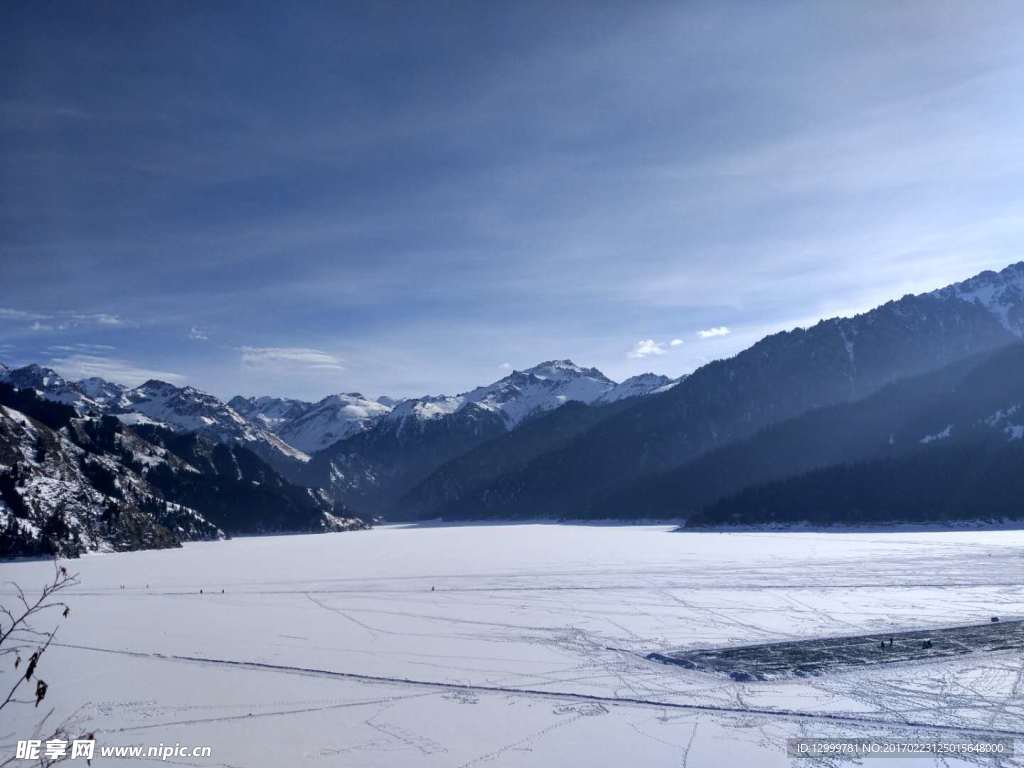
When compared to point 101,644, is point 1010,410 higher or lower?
higher

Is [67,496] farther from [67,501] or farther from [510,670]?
[510,670]

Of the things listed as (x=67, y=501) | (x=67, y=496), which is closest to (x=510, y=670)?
(x=67, y=501)

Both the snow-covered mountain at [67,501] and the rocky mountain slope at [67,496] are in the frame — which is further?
the rocky mountain slope at [67,496]

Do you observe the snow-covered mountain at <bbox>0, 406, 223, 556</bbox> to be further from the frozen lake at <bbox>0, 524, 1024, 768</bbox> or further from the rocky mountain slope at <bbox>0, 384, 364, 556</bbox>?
the frozen lake at <bbox>0, 524, 1024, 768</bbox>

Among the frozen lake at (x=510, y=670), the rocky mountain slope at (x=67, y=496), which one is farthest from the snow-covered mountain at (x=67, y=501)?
the frozen lake at (x=510, y=670)

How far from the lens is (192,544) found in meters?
177

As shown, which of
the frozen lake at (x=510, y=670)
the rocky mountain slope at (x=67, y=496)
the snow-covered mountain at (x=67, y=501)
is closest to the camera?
the frozen lake at (x=510, y=670)

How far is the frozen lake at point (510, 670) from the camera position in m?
24.9

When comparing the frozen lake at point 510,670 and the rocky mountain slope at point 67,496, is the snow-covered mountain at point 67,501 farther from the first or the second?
the frozen lake at point 510,670

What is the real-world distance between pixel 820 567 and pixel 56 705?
232 ft

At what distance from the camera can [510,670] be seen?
34219 millimetres

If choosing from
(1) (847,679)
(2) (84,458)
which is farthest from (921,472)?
(2) (84,458)

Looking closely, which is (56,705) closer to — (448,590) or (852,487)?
(448,590)

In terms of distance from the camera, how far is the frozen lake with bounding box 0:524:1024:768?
81.8 feet
